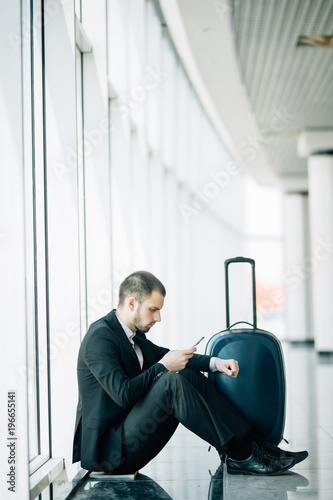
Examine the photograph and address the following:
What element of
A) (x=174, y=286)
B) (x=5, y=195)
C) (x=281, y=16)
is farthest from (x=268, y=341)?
(x=174, y=286)

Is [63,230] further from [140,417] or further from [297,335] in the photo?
[297,335]

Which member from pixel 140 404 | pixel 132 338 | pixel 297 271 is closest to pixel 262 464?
pixel 140 404

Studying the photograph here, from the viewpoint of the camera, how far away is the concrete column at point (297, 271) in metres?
14.4

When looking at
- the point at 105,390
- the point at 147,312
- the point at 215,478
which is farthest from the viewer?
the point at 215,478

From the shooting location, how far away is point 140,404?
2.84 m

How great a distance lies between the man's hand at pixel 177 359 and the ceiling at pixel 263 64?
3.65m

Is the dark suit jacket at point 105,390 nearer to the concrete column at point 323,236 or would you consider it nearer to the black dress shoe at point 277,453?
the black dress shoe at point 277,453

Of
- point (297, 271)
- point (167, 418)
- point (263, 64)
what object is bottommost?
point (167, 418)

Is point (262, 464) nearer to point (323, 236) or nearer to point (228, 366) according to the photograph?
point (228, 366)

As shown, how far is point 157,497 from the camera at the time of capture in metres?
2.79

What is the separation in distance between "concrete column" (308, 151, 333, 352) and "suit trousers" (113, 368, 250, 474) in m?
8.14

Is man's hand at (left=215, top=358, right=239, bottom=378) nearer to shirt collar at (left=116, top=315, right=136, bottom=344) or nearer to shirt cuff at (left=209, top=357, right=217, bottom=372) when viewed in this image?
shirt cuff at (left=209, top=357, right=217, bottom=372)

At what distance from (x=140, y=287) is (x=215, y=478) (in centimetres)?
100
